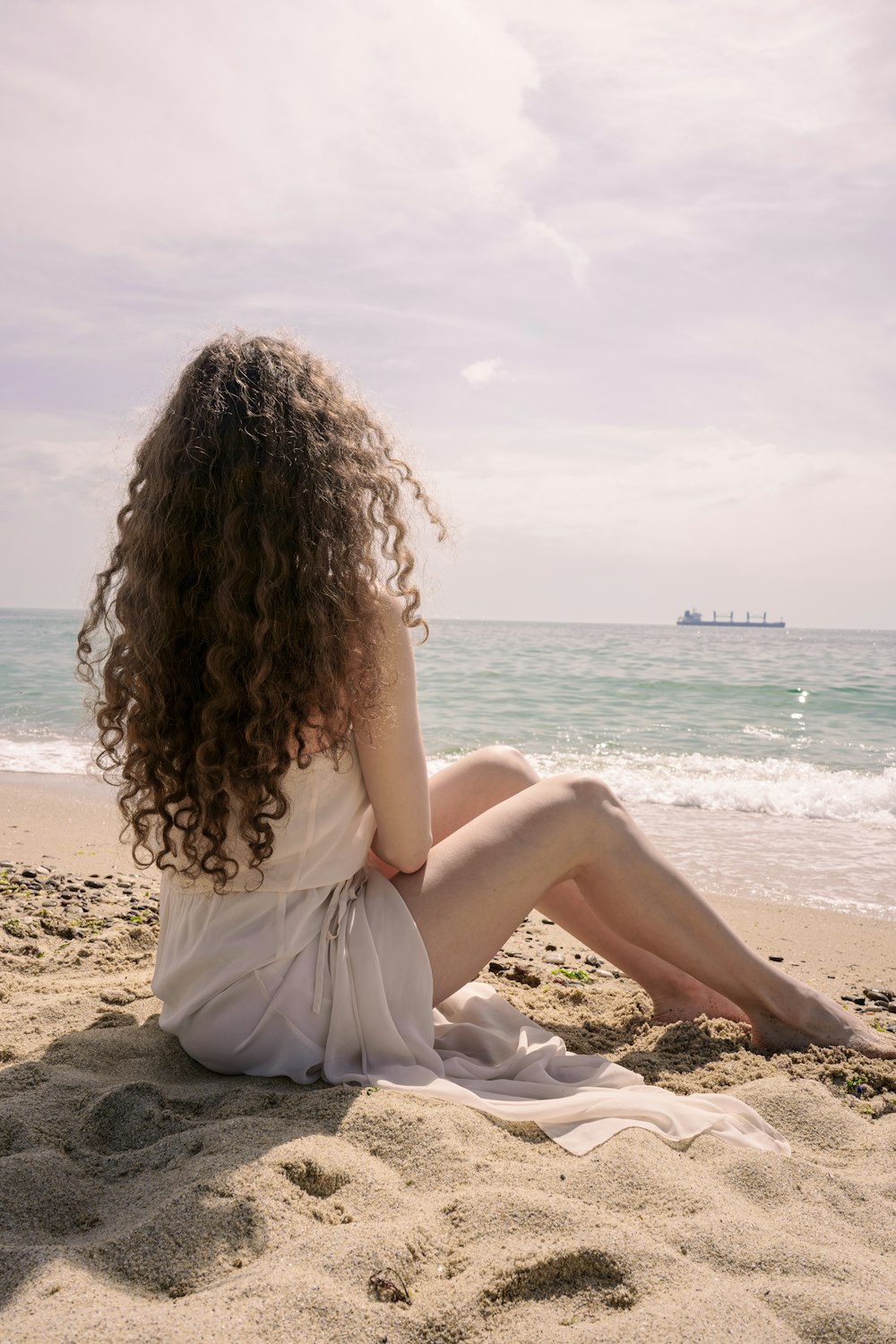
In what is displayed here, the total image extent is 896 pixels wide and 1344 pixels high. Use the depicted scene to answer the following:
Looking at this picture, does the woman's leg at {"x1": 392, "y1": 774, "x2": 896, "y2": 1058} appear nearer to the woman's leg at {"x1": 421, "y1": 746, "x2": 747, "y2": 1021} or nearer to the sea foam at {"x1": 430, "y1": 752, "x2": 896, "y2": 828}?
the woman's leg at {"x1": 421, "y1": 746, "x2": 747, "y2": 1021}

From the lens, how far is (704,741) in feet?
40.8

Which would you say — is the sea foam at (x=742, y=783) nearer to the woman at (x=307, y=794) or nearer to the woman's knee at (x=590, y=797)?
the woman at (x=307, y=794)

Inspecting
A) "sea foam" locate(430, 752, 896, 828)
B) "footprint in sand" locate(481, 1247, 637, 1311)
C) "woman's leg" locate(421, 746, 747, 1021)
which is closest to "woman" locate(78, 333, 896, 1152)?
"woman's leg" locate(421, 746, 747, 1021)

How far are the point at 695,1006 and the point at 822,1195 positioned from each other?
4.10 ft

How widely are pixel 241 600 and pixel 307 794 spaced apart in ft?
1.82

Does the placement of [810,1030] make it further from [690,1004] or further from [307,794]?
[307,794]

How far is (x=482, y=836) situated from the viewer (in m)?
2.99

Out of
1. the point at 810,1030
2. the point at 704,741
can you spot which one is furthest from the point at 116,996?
the point at 704,741

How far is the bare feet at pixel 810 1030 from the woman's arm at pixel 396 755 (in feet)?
4.28

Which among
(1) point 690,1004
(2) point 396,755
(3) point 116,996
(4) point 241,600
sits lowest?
(3) point 116,996

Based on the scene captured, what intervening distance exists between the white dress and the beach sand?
0.15m

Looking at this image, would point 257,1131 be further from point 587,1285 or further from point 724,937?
point 724,937

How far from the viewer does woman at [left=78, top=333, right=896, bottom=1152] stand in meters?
2.52

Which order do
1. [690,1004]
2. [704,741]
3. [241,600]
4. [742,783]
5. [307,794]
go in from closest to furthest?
[241,600], [307,794], [690,1004], [742,783], [704,741]
